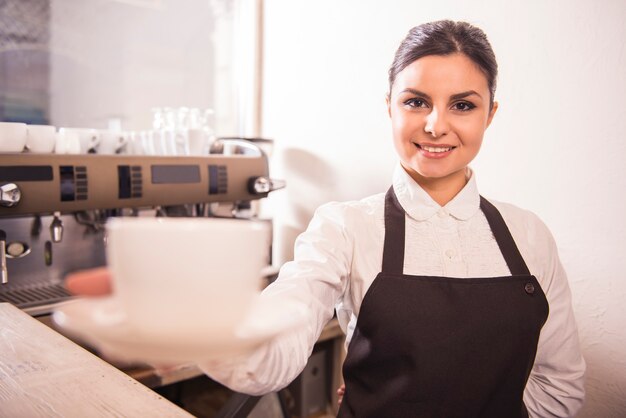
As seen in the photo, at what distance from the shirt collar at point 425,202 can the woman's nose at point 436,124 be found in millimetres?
A: 150

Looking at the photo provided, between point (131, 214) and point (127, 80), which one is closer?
point (131, 214)

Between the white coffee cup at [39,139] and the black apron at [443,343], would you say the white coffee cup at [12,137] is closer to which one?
the white coffee cup at [39,139]

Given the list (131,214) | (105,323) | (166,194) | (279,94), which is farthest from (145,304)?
(279,94)

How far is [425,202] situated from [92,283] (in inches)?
34.3

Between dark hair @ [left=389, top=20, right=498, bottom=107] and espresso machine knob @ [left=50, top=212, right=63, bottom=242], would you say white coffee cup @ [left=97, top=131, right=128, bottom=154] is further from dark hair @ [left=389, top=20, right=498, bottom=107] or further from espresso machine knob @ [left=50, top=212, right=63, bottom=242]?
dark hair @ [left=389, top=20, right=498, bottom=107]

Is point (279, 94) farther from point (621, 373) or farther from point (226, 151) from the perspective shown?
point (621, 373)

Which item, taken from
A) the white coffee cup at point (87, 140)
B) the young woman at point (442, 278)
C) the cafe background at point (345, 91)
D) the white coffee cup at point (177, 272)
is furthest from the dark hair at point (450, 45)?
the white coffee cup at point (87, 140)

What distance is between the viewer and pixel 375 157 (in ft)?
6.20

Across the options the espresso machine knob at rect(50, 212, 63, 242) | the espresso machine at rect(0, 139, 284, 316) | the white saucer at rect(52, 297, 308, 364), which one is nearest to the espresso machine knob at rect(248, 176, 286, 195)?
the espresso machine at rect(0, 139, 284, 316)

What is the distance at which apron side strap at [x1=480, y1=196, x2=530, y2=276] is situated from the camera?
114 centimetres

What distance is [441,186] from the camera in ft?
3.93

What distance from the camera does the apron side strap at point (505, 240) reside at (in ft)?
3.74

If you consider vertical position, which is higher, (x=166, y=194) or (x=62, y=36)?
(x=62, y=36)

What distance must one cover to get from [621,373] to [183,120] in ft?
5.97
